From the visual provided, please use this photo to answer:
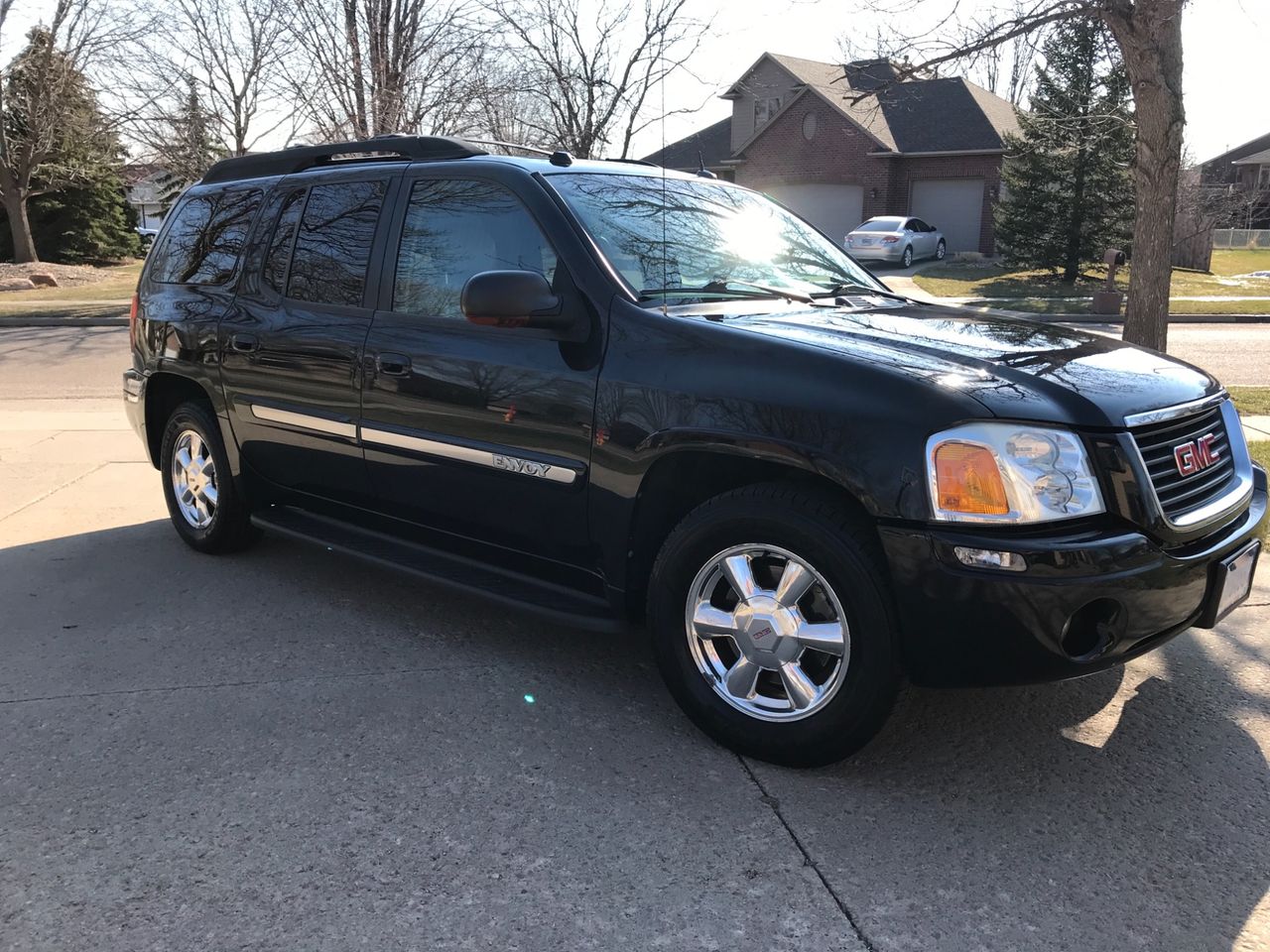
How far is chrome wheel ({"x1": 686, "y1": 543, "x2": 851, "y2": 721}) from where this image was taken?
3.04m

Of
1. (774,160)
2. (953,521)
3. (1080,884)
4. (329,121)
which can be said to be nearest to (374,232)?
(953,521)

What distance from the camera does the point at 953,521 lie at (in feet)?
9.05

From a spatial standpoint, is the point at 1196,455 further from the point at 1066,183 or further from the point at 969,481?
the point at 1066,183

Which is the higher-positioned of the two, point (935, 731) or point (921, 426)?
point (921, 426)

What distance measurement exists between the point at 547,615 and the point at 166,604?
7.08 ft

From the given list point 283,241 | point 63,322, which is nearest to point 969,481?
point 283,241

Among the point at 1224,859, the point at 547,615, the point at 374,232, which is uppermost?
the point at 374,232

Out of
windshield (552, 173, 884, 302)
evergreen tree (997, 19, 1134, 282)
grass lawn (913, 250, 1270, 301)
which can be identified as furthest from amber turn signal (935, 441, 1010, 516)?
evergreen tree (997, 19, 1134, 282)

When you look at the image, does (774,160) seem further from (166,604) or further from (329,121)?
(166,604)

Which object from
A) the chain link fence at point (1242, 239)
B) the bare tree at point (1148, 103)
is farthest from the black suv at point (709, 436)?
the chain link fence at point (1242, 239)

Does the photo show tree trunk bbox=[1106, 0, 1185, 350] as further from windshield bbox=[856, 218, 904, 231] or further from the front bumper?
windshield bbox=[856, 218, 904, 231]

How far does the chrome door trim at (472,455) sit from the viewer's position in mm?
3578

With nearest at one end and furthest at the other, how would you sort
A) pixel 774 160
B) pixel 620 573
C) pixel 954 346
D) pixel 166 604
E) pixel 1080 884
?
pixel 1080 884 → pixel 954 346 → pixel 620 573 → pixel 166 604 → pixel 774 160

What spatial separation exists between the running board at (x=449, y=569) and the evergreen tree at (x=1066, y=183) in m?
25.3
